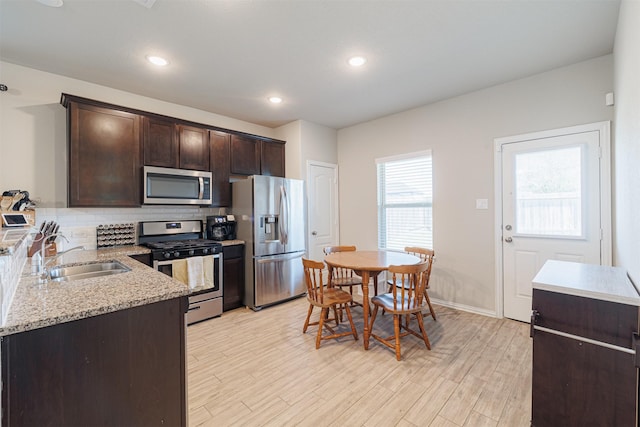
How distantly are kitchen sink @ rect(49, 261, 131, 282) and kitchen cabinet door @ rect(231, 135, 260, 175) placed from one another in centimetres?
202

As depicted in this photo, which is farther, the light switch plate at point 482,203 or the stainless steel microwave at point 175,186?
the light switch plate at point 482,203

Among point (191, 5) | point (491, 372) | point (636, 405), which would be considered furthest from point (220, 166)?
point (636, 405)

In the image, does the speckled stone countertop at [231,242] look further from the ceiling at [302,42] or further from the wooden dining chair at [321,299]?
the ceiling at [302,42]

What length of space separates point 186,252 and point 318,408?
2.14 metres

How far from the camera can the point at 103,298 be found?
1296 millimetres

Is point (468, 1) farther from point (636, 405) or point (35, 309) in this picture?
point (35, 309)

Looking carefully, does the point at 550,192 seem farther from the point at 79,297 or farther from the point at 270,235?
the point at 79,297

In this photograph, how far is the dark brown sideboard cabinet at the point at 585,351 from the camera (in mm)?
1336

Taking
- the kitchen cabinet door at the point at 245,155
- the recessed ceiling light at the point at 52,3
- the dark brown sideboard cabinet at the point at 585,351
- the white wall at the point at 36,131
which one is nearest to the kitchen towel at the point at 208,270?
the kitchen cabinet door at the point at 245,155

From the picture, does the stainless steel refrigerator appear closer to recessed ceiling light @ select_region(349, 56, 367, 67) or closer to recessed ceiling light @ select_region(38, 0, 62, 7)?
recessed ceiling light @ select_region(349, 56, 367, 67)

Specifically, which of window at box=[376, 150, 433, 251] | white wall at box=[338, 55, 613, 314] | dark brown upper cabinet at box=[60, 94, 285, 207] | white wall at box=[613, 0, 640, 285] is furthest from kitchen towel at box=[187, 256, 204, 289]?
white wall at box=[613, 0, 640, 285]

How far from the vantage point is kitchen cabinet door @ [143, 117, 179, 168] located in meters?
3.20

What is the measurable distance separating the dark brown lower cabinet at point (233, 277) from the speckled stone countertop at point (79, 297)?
1831 millimetres

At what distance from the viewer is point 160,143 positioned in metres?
3.30
